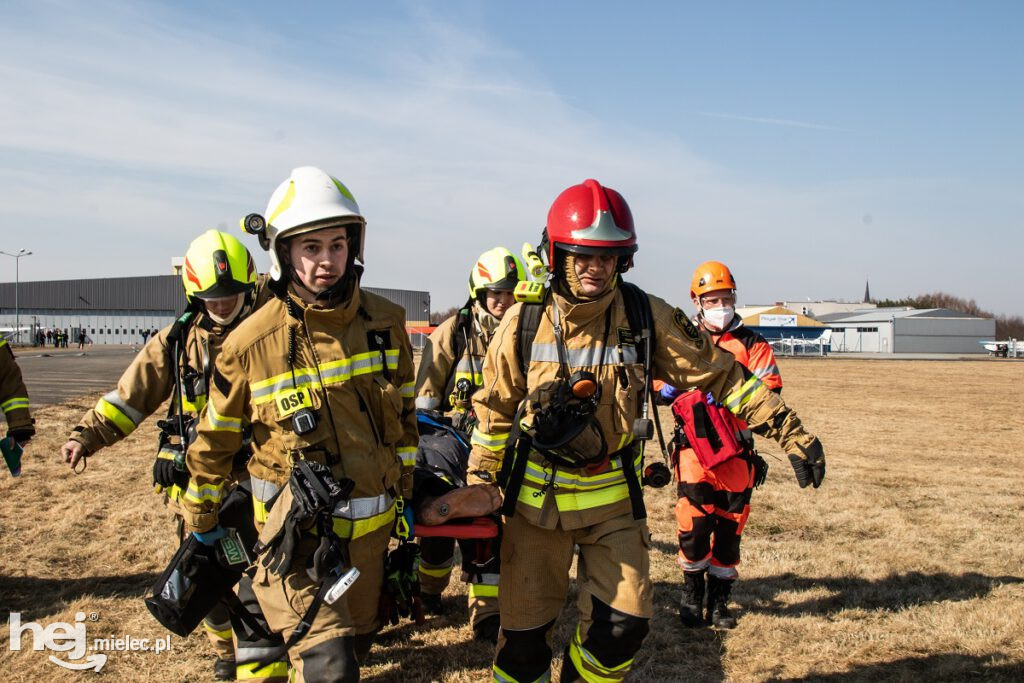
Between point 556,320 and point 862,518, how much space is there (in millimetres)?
6320

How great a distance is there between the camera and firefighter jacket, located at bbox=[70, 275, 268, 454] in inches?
181

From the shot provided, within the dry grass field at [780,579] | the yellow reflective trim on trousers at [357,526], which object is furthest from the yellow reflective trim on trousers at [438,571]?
the yellow reflective trim on trousers at [357,526]

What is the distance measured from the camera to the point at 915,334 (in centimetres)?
7831

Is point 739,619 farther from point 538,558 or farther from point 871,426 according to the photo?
point 871,426

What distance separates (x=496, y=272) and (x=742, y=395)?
2849 mm

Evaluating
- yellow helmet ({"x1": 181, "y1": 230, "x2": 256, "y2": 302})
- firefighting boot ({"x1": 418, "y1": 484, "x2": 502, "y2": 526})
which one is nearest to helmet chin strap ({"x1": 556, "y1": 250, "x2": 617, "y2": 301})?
firefighting boot ({"x1": 418, "y1": 484, "x2": 502, "y2": 526})

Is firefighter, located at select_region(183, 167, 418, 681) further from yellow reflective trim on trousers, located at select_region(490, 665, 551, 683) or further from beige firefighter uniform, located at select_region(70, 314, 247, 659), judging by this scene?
beige firefighter uniform, located at select_region(70, 314, 247, 659)

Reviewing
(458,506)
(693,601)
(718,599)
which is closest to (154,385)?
(458,506)

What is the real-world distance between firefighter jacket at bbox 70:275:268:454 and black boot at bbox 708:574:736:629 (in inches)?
147

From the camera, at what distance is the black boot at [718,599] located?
18.5 feet

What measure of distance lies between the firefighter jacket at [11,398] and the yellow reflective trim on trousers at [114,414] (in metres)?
1.79

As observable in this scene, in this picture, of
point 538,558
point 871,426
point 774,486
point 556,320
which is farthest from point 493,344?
point 871,426

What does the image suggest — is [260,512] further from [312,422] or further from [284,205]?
[284,205]

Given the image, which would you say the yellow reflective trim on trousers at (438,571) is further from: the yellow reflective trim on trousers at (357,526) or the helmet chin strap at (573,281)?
the helmet chin strap at (573,281)
